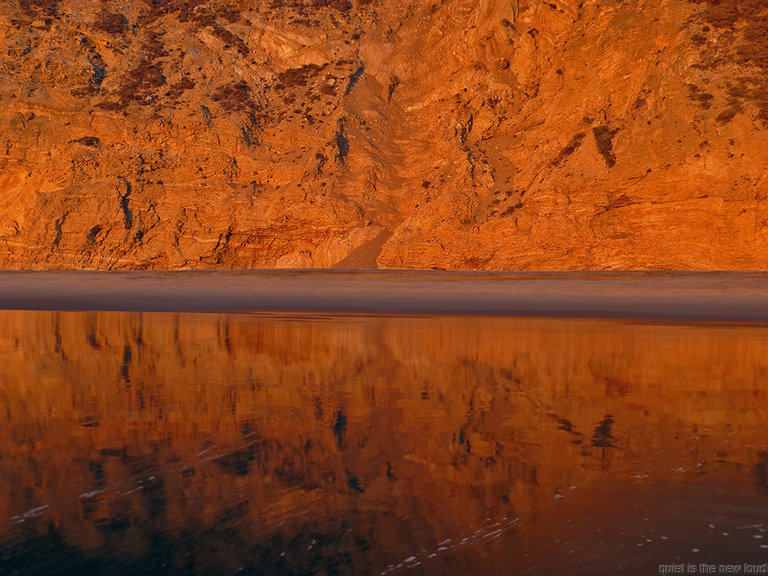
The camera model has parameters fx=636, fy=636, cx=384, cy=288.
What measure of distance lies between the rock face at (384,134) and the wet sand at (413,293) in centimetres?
660

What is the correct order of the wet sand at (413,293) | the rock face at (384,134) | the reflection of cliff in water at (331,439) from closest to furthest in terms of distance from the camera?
the reflection of cliff in water at (331,439)
the wet sand at (413,293)
the rock face at (384,134)

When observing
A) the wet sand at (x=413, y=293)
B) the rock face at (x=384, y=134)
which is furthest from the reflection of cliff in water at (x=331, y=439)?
the rock face at (x=384, y=134)

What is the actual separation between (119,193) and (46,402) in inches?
1408

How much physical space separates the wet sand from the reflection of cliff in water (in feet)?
27.0

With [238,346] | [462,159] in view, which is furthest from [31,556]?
[462,159]

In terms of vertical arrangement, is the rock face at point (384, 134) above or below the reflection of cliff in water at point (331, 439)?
above

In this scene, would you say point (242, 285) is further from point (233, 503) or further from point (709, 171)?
point (233, 503)

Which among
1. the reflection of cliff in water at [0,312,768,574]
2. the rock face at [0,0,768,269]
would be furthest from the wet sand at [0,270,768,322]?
the reflection of cliff in water at [0,312,768,574]

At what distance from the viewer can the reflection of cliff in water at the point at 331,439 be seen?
3092mm

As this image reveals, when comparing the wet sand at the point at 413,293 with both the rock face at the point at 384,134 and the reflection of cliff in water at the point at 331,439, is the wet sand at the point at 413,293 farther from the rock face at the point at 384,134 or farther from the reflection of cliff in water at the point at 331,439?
the reflection of cliff in water at the point at 331,439

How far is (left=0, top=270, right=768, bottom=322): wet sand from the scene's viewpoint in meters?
18.1

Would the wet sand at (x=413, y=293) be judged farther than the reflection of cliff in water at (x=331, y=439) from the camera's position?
Yes

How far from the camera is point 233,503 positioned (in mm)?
3432

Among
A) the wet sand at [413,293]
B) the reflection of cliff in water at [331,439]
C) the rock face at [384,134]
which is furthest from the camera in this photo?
the rock face at [384,134]
